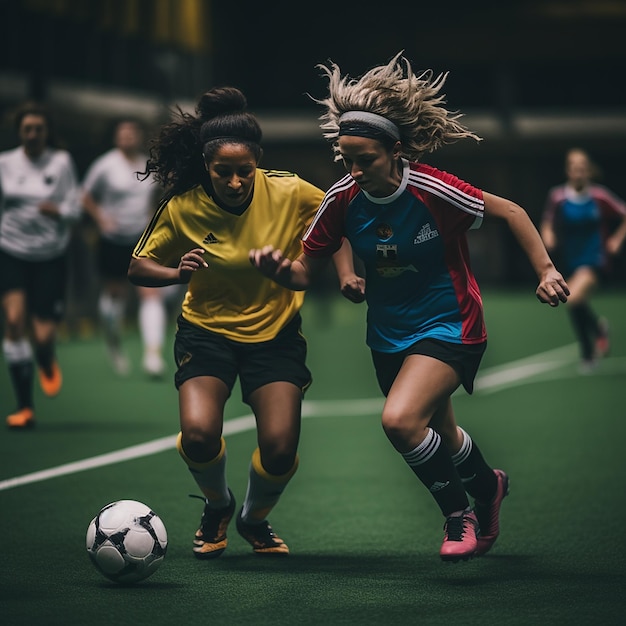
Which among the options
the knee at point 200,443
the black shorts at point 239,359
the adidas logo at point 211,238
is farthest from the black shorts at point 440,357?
the adidas logo at point 211,238

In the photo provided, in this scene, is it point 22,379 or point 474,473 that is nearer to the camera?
point 474,473

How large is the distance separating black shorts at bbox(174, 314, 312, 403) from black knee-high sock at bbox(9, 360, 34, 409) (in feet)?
12.2

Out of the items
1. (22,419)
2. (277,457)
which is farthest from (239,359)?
(22,419)

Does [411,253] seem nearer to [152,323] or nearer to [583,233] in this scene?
[152,323]

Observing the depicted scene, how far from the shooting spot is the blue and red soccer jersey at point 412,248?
5.00 metres

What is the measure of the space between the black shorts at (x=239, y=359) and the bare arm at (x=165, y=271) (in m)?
0.27

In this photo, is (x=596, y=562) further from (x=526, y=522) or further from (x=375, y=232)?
(x=375, y=232)

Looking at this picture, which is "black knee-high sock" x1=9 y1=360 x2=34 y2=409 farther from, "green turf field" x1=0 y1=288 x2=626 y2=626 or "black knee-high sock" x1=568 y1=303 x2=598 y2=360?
"black knee-high sock" x1=568 y1=303 x2=598 y2=360

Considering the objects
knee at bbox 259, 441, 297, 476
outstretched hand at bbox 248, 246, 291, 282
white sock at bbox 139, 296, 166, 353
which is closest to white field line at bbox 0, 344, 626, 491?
white sock at bbox 139, 296, 166, 353

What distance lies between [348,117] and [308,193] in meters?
0.65

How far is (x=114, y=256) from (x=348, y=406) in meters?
3.03

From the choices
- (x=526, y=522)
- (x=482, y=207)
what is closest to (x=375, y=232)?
(x=482, y=207)

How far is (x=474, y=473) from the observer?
17.8 feet

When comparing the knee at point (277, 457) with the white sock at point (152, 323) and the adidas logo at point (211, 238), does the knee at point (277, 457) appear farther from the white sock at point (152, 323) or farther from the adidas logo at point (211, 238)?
the white sock at point (152, 323)
